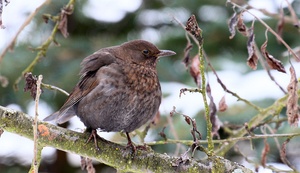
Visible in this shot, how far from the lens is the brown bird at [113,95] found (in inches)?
110

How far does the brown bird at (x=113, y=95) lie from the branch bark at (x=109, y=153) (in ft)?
0.49

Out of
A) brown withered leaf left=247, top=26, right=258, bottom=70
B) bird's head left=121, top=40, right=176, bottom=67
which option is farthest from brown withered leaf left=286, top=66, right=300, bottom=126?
bird's head left=121, top=40, right=176, bottom=67

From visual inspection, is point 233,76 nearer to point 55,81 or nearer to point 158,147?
point 158,147

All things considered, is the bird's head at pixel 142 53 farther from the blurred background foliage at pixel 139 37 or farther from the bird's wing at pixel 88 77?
the blurred background foliage at pixel 139 37

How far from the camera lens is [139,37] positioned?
4824mm

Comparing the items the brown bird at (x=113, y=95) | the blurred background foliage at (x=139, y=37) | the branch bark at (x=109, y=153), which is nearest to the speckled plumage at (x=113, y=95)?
the brown bird at (x=113, y=95)

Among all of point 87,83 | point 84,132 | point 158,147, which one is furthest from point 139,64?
point 158,147

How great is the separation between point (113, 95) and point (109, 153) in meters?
0.34

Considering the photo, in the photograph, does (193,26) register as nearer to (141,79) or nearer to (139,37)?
(141,79)

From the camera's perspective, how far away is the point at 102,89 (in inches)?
110

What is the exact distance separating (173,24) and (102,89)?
2.35 metres

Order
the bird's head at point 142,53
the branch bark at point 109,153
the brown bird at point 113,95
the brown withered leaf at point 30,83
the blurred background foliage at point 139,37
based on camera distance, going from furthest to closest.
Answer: the blurred background foliage at point 139,37 → the bird's head at point 142,53 → the brown bird at point 113,95 → the brown withered leaf at point 30,83 → the branch bark at point 109,153

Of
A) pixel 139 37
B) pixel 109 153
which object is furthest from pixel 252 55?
pixel 139 37

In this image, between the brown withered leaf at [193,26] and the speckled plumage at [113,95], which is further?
the speckled plumage at [113,95]
